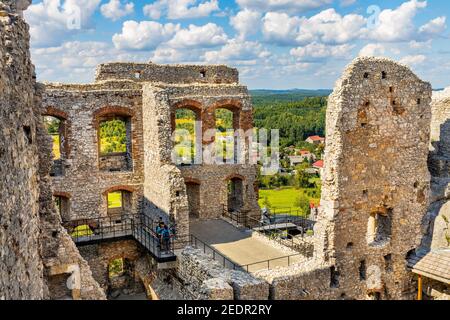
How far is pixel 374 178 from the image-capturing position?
13438 mm

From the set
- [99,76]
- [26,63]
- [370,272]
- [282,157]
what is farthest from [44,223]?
[282,157]

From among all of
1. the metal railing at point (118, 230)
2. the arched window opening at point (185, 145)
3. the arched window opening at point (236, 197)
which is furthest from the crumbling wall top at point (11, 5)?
the arched window opening at point (236, 197)

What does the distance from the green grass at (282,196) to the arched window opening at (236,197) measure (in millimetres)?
29853

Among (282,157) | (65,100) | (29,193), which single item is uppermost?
(65,100)

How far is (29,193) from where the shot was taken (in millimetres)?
7801

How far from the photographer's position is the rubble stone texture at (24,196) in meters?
6.21

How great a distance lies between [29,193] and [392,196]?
384 inches

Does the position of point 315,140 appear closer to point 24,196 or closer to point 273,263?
point 273,263

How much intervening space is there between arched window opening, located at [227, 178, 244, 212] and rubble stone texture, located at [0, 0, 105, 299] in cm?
1103

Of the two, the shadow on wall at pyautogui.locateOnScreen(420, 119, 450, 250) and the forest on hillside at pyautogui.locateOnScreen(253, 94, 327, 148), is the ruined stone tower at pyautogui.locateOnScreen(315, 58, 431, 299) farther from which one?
the forest on hillside at pyautogui.locateOnScreen(253, 94, 327, 148)

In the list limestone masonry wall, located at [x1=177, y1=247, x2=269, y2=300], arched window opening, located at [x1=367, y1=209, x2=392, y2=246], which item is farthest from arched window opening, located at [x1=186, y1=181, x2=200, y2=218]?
arched window opening, located at [x1=367, y1=209, x2=392, y2=246]

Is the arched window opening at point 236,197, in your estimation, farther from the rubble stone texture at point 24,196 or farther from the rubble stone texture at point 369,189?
the rubble stone texture at point 24,196

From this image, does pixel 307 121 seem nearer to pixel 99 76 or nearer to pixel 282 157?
pixel 282 157

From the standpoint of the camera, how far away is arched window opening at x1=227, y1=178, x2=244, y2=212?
2031 cm
